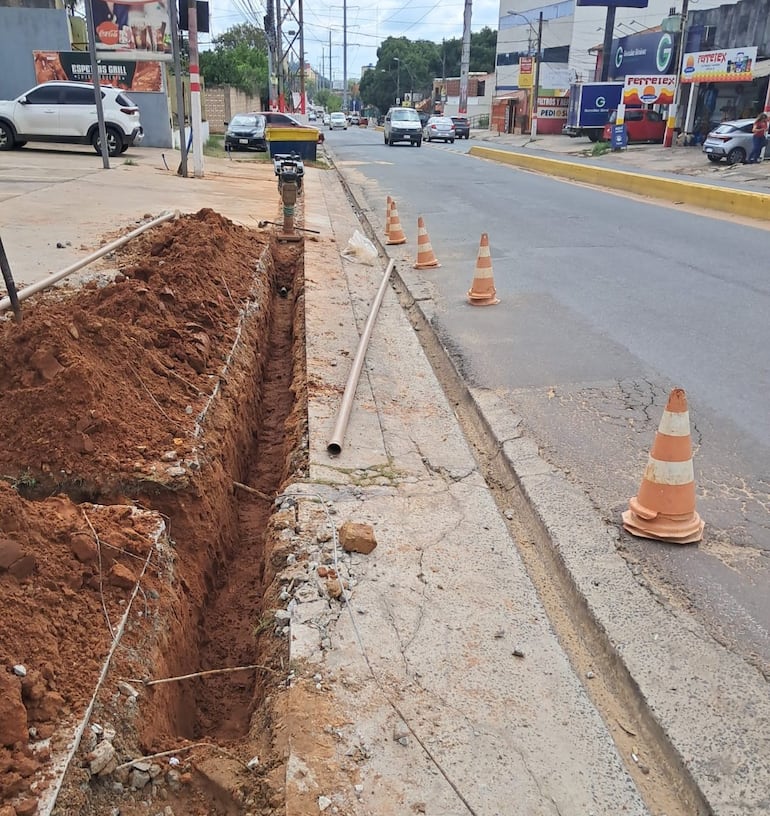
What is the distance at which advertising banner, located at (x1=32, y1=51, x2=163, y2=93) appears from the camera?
934 inches

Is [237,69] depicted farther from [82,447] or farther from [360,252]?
[82,447]

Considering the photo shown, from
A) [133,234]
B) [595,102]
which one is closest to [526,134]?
[595,102]

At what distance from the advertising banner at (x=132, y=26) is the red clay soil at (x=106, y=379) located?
18.7 meters

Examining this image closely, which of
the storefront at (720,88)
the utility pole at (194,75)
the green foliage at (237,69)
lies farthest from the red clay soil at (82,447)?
the green foliage at (237,69)

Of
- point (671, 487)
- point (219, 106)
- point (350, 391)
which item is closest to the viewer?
point (671, 487)

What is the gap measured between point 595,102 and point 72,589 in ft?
152

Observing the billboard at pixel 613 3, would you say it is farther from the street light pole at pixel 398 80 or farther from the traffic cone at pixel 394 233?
the street light pole at pixel 398 80

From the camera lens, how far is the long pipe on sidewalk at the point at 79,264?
21.6ft

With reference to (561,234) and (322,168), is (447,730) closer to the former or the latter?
(561,234)

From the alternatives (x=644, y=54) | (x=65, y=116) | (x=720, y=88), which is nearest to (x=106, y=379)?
(x=65, y=116)

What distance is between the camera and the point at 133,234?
31.1ft

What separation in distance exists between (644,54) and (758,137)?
20234mm

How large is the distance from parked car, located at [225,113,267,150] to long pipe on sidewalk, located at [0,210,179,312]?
19362 mm

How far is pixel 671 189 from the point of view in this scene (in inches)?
712
